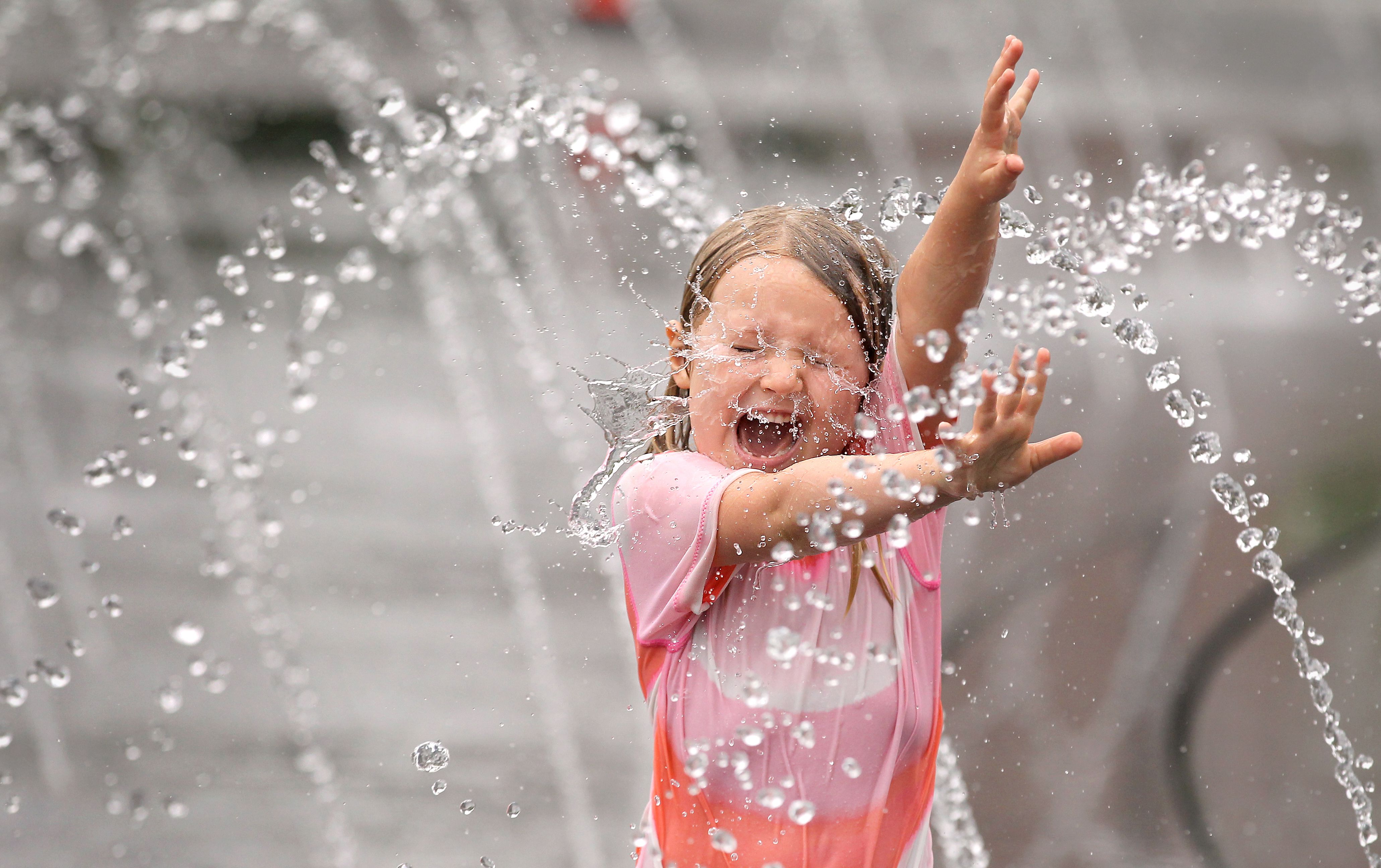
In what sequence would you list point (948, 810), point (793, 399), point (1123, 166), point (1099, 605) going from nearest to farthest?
point (793, 399) → point (948, 810) → point (1099, 605) → point (1123, 166)

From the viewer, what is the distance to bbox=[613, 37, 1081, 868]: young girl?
5.82 ft

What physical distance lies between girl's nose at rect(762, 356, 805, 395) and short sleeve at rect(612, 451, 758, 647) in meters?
0.12

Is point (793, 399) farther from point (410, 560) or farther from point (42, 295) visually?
point (42, 295)

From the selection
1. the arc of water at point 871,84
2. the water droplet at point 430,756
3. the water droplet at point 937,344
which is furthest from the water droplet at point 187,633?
the arc of water at point 871,84

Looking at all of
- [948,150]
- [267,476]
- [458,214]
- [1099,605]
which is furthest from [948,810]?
[458,214]

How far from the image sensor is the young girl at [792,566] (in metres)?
1.77

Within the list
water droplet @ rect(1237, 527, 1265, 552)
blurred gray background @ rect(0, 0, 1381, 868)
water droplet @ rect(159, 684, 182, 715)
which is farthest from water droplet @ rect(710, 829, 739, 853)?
water droplet @ rect(159, 684, 182, 715)

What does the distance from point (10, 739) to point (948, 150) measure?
5061mm

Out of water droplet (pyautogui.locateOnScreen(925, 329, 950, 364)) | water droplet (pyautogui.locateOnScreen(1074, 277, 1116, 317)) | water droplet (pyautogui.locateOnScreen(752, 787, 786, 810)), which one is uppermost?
water droplet (pyautogui.locateOnScreen(1074, 277, 1116, 317))

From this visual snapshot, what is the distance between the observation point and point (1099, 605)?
3936 millimetres

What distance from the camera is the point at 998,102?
70.3 inches

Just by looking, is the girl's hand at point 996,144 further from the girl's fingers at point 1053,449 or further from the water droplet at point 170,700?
the water droplet at point 170,700

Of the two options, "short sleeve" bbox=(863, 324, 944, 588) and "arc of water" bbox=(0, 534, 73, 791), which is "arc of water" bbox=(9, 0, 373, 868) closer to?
"arc of water" bbox=(0, 534, 73, 791)

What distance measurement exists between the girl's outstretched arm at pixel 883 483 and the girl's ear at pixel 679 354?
0.72 ft
